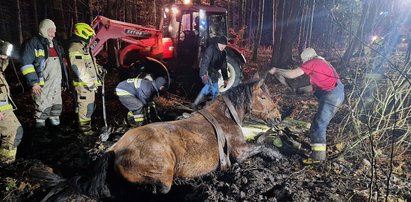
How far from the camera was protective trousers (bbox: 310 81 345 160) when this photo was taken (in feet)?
14.7

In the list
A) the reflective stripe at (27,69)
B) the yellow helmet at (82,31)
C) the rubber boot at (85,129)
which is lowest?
the rubber boot at (85,129)

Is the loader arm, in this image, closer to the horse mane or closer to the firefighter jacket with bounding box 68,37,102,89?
the firefighter jacket with bounding box 68,37,102,89

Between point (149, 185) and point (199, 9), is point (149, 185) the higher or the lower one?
the lower one

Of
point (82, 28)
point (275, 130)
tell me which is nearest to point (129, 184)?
point (275, 130)

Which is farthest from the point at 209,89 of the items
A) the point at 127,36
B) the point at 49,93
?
the point at 49,93

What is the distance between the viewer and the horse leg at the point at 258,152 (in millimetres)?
3959

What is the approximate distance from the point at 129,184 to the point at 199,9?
693cm

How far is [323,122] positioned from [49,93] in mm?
4763

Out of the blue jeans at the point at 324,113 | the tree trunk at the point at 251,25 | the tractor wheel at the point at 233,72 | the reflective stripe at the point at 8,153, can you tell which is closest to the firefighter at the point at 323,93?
the blue jeans at the point at 324,113

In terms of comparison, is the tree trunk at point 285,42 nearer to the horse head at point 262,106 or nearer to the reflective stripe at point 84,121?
the horse head at point 262,106

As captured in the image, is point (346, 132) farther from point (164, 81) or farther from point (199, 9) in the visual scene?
point (199, 9)

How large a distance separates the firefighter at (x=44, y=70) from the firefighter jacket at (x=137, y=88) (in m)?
1.10

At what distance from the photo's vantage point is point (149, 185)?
2.98 meters

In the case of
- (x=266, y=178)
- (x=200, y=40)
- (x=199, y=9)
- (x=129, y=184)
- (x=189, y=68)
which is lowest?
(x=266, y=178)
